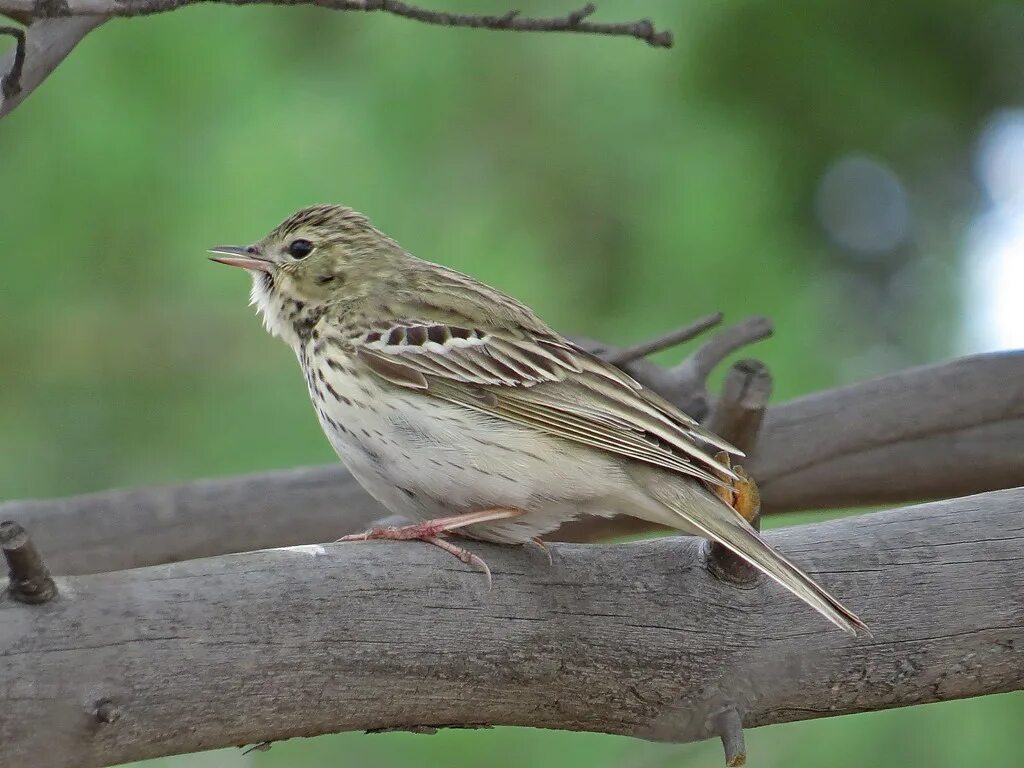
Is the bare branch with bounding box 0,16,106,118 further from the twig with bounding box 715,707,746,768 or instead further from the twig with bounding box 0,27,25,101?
the twig with bounding box 715,707,746,768

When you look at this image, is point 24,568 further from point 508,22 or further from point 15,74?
point 508,22

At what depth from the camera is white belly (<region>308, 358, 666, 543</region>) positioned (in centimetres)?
333

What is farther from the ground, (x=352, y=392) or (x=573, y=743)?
(x=352, y=392)

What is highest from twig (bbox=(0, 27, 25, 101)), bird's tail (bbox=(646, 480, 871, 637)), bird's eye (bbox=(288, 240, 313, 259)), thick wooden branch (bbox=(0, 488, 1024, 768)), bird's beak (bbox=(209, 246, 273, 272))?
twig (bbox=(0, 27, 25, 101))

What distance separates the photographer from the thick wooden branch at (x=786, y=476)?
4828mm

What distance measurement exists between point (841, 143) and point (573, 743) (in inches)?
119

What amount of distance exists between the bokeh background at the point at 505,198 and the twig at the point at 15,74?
240cm

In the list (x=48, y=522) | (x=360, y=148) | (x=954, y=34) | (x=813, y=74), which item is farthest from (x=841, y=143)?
(x=48, y=522)

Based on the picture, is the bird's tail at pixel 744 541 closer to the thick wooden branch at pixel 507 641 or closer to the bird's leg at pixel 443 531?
the thick wooden branch at pixel 507 641

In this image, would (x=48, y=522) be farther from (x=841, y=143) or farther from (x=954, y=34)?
(x=954, y=34)

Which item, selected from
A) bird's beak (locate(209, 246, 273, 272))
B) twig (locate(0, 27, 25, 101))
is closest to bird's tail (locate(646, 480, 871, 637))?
bird's beak (locate(209, 246, 273, 272))

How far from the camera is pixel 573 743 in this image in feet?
17.5

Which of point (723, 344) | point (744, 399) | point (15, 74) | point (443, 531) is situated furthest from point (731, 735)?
point (15, 74)

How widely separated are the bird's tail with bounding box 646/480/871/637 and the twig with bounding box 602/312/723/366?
1.17m
